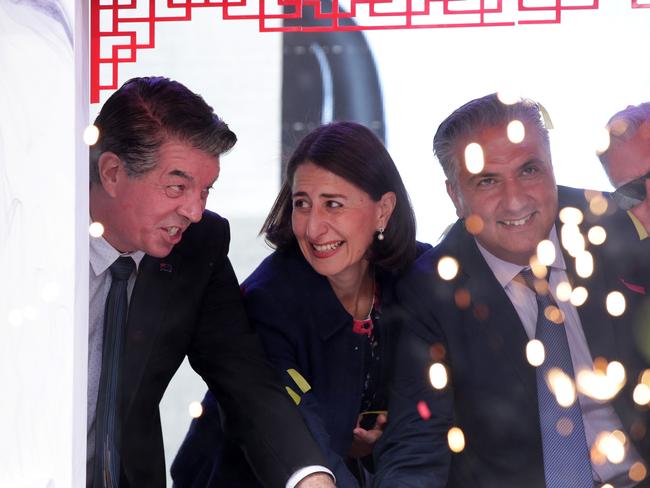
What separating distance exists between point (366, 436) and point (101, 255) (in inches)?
33.0

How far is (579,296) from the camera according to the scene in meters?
2.56

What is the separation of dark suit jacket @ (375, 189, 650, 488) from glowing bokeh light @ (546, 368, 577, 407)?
0.05 metres

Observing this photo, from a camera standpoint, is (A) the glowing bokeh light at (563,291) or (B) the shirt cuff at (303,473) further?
(A) the glowing bokeh light at (563,291)

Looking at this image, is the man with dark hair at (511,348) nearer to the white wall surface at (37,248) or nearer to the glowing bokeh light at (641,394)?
the glowing bokeh light at (641,394)

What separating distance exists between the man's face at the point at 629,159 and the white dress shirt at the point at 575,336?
303mm

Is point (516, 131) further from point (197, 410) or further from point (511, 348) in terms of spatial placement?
point (197, 410)

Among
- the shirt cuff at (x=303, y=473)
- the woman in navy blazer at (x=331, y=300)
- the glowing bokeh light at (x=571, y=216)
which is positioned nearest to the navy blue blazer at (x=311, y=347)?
the woman in navy blazer at (x=331, y=300)

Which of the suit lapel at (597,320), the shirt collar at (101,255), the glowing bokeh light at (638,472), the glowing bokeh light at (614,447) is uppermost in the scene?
the shirt collar at (101,255)

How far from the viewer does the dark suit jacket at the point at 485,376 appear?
2500mm

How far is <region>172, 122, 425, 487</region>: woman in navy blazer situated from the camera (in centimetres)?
254

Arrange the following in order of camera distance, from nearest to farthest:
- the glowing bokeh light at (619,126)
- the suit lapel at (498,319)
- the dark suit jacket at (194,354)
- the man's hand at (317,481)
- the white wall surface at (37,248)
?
the white wall surface at (37,248), the man's hand at (317,481), the dark suit jacket at (194,354), the suit lapel at (498,319), the glowing bokeh light at (619,126)

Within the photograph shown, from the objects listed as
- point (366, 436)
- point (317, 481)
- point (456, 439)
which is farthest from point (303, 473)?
point (456, 439)

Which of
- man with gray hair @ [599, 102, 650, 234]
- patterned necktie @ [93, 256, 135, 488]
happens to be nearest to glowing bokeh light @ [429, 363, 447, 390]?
man with gray hair @ [599, 102, 650, 234]

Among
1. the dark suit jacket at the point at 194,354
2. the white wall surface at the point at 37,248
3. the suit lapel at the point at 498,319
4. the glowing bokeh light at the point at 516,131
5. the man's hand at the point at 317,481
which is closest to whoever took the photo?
the white wall surface at the point at 37,248
